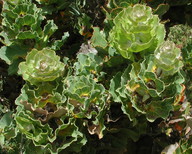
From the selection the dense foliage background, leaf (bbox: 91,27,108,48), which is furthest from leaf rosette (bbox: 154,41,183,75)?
leaf (bbox: 91,27,108,48)

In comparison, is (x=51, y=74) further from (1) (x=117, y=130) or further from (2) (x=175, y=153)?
(2) (x=175, y=153)

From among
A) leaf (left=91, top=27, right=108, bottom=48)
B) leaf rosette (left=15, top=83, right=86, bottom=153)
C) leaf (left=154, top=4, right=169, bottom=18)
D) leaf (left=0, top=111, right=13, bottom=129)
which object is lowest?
leaf (left=0, top=111, right=13, bottom=129)

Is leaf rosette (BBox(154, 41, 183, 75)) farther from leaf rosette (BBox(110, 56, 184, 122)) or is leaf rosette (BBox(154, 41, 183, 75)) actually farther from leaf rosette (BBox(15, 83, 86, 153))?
→ leaf rosette (BBox(15, 83, 86, 153))

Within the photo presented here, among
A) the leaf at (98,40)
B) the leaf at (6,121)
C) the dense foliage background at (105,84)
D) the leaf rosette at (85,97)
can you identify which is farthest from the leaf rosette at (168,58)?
the leaf at (6,121)

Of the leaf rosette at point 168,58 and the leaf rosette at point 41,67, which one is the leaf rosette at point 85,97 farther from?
the leaf rosette at point 168,58

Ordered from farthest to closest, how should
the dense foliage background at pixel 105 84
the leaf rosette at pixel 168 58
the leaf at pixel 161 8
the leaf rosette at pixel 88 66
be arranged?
1. the leaf at pixel 161 8
2. the leaf rosette at pixel 88 66
3. the dense foliage background at pixel 105 84
4. the leaf rosette at pixel 168 58

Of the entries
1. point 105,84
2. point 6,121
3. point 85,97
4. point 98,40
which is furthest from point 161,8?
point 6,121

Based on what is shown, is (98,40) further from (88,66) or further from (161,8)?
(161,8)

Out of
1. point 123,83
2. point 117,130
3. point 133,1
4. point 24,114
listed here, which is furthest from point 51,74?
point 133,1
